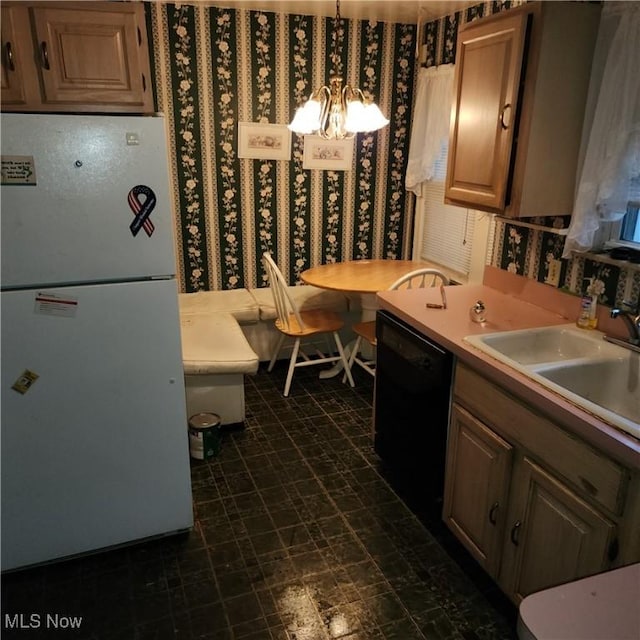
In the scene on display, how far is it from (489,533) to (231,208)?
2680 millimetres

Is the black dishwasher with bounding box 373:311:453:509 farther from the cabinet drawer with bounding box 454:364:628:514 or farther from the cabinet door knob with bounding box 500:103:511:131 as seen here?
the cabinet door knob with bounding box 500:103:511:131

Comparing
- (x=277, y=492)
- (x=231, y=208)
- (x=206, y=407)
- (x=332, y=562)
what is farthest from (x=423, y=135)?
(x=332, y=562)

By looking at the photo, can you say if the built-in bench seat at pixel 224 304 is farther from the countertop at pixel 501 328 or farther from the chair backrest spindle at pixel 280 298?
the countertop at pixel 501 328

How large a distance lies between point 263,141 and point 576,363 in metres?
2.62

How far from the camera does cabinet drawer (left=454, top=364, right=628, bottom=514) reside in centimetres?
141

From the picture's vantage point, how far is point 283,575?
2.07m

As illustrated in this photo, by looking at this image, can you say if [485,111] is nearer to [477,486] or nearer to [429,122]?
[477,486]

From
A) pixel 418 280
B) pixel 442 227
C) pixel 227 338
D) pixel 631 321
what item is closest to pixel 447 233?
pixel 442 227

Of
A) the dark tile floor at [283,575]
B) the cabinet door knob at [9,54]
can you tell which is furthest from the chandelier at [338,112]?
the dark tile floor at [283,575]

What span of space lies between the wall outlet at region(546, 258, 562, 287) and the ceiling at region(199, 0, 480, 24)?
1.72 meters

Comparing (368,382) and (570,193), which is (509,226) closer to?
(570,193)

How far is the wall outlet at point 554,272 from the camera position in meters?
2.33

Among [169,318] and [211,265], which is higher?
[169,318]

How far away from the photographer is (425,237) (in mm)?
4055
